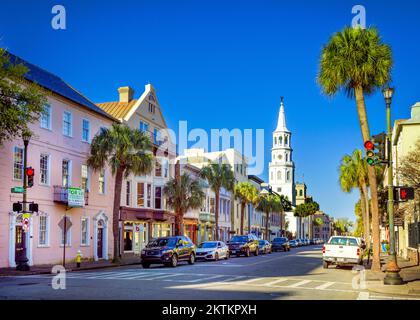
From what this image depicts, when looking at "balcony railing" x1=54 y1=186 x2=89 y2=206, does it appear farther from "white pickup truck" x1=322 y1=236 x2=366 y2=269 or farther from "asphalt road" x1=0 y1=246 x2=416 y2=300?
"white pickup truck" x1=322 y1=236 x2=366 y2=269

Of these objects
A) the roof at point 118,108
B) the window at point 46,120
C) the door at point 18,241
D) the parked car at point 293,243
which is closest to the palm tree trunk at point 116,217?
the window at point 46,120

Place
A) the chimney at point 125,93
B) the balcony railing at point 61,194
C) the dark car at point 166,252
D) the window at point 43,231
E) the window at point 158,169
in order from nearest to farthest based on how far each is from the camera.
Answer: the dark car at point 166,252
the window at point 43,231
the balcony railing at point 61,194
the chimney at point 125,93
the window at point 158,169

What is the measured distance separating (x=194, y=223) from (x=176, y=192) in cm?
1558

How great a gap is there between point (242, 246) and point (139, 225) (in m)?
9.08

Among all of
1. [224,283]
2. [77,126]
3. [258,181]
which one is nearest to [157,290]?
[224,283]

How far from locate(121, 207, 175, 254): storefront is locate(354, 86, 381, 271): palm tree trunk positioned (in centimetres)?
2152

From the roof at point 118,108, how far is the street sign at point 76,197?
37.8 ft

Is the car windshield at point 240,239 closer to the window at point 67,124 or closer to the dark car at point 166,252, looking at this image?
the dark car at point 166,252

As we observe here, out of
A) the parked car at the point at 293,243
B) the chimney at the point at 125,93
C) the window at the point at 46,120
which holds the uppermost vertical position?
the chimney at the point at 125,93

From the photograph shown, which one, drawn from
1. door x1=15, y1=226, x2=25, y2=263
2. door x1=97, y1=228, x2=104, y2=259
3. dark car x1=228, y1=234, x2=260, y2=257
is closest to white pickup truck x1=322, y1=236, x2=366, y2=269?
door x1=15, y1=226, x2=25, y2=263

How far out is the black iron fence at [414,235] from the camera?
118 feet

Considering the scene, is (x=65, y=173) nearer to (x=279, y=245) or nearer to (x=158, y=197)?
(x=158, y=197)

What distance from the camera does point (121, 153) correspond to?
3591 cm

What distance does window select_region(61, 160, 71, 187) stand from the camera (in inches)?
1423
